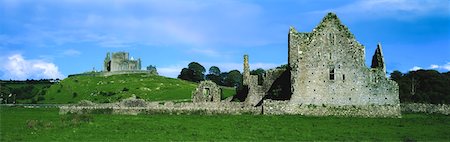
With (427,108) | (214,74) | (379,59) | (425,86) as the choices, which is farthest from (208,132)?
(214,74)

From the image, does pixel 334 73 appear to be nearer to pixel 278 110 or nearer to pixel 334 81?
pixel 334 81

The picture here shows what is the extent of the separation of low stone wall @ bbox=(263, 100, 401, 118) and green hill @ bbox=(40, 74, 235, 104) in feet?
164

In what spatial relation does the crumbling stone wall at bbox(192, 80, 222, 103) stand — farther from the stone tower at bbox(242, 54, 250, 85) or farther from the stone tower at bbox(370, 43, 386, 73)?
the stone tower at bbox(370, 43, 386, 73)

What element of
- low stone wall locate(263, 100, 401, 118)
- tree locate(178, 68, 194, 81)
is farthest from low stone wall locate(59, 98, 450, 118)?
tree locate(178, 68, 194, 81)

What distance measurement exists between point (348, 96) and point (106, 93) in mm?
76801

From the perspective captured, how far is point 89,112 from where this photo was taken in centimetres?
4953

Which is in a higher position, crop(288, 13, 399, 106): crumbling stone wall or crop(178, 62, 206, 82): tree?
crop(178, 62, 206, 82): tree

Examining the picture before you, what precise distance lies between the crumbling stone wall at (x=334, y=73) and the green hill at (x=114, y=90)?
49661 mm

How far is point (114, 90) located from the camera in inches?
4727

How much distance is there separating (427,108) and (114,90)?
79.7m

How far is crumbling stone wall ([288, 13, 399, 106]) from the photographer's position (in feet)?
160

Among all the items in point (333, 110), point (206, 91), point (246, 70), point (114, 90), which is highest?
point (246, 70)

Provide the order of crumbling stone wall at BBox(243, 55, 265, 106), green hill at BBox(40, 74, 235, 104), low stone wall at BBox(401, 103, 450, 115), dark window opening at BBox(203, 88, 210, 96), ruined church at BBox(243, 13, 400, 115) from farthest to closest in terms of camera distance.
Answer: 1. green hill at BBox(40, 74, 235, 104)
2. dark window opening at BBox(203, 88, 210, 96)
3. crumbling stone wall at BBox(243, 55, 265, 106)
4. low stone wall at BBox(401, 103, 450, 115)
5. ruined church at BBox(243, 13, 400, 115)

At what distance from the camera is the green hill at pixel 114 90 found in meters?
107
